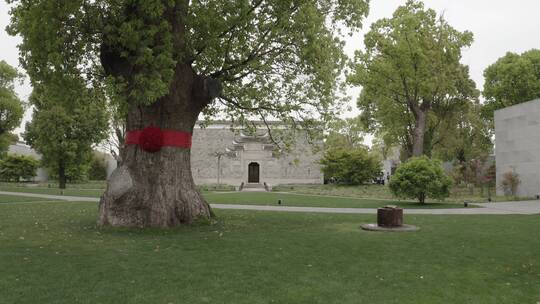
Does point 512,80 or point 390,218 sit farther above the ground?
point 512,80

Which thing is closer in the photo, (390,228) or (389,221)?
(390,228)

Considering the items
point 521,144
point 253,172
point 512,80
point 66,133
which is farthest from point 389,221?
point 253,172

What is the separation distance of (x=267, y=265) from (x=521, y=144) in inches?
942

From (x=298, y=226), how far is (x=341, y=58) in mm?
5608

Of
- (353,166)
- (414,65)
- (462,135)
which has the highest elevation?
(414,65)

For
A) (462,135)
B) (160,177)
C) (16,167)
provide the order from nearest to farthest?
1. (160,177)
2. (462,135)
3. (16,167)

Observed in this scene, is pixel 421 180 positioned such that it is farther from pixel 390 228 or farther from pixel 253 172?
pixel 253 172

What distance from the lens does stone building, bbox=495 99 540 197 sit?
2470 centimetres

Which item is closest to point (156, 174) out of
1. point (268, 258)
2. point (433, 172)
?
point (268, 258)

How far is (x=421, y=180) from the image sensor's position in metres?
20.8

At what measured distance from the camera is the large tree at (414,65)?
1300 inches

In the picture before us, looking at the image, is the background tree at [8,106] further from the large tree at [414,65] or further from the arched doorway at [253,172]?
the large tree at [414,65]

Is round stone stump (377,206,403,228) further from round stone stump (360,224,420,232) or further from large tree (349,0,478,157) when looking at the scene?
large tree (349,0,478,157)

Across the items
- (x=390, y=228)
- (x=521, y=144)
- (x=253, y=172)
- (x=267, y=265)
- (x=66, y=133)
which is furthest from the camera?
(x=253, y=172)
